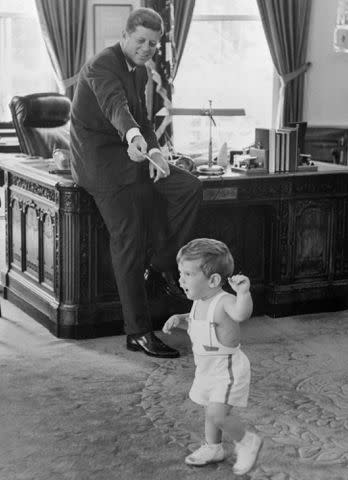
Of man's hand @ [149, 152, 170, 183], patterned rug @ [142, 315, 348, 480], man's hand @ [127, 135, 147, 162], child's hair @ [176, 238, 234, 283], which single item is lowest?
patterned rug @ [142, 315, 348, 480]

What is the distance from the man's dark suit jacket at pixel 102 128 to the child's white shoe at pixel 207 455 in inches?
69.9

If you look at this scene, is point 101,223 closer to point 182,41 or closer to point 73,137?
point 73,137

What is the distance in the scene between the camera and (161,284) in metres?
5.27

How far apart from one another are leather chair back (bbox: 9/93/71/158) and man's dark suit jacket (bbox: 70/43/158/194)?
2572mm

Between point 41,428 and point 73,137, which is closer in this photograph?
point 41,428

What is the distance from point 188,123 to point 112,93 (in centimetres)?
653

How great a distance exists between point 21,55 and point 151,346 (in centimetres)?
623

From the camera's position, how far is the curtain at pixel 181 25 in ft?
33.5

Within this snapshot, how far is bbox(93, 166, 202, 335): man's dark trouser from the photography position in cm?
469

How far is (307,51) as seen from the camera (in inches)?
425

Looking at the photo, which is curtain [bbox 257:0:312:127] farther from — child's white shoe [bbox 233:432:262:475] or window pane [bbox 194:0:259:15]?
child's white shoe [bbox 233:432:262:475]

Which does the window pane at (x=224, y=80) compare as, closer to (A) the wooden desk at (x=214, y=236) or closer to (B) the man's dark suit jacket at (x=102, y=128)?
(A) the wooden desk at (x=214, y=236)

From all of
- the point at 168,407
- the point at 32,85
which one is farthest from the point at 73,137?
the point at 32,85

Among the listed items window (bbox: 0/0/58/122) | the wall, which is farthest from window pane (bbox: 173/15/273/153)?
window (bbox: 0/0/58/122)
